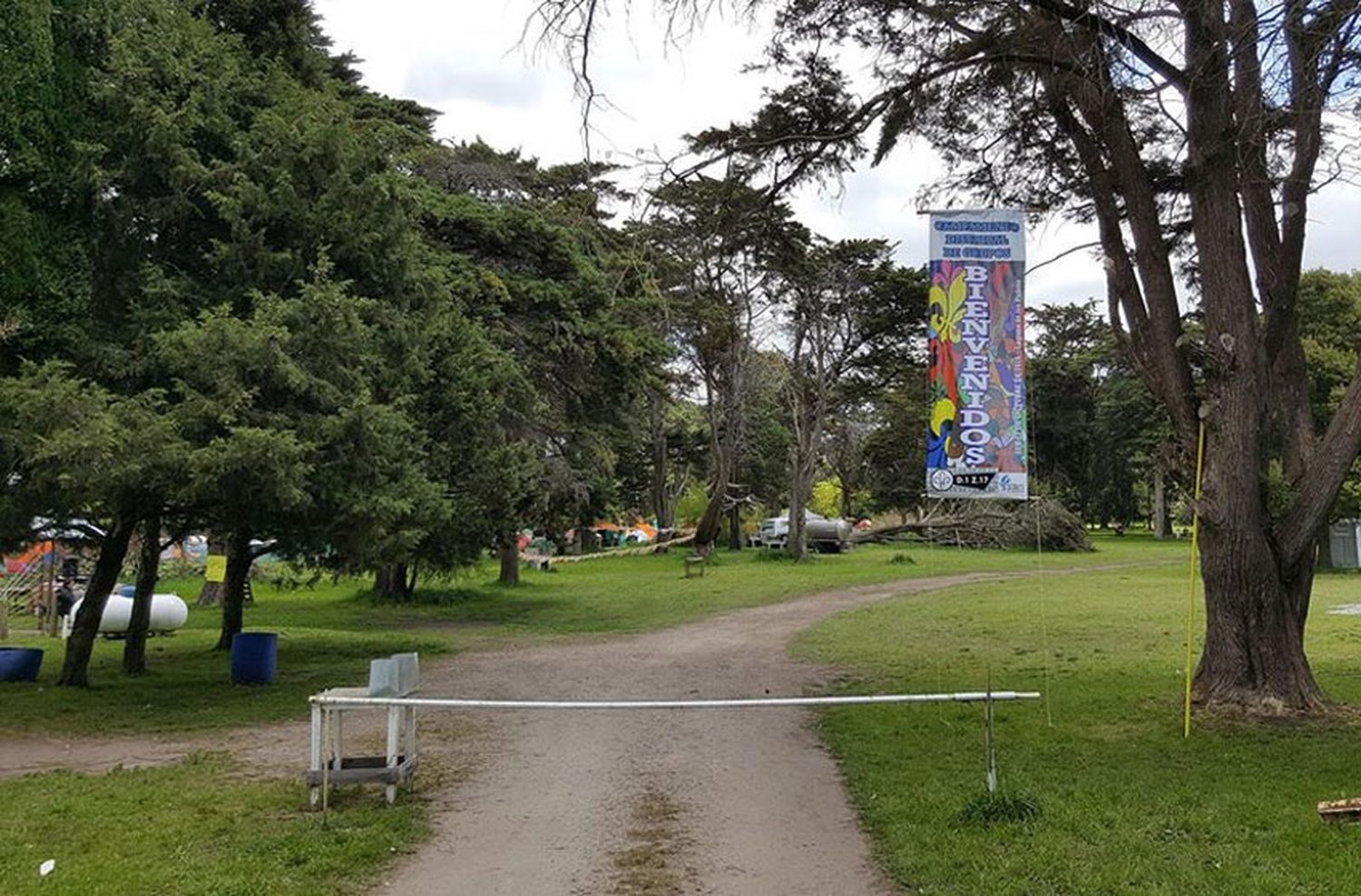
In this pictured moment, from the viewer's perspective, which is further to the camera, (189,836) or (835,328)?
(835,328)

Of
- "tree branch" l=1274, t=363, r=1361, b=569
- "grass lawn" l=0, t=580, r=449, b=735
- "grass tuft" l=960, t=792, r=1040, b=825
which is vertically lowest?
"grass lawn" l=0, t=580, r=449, b=735

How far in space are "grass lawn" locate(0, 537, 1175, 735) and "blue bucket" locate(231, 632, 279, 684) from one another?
29 centimetres

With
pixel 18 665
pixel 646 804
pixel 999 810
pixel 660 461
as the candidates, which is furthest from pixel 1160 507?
pixel 646 804

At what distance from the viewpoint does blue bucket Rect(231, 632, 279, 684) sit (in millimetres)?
13961

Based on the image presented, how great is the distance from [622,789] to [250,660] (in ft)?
26.3

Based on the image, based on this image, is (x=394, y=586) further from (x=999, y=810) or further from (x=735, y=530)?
(x=735, y=530)

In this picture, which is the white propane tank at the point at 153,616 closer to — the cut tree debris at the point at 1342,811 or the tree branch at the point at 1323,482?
the tree branch at the point at 1323,482

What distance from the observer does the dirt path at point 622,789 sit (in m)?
5.74

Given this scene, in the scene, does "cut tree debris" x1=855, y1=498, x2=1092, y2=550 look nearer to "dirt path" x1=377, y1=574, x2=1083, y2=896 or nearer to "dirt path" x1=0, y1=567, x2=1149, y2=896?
"dirt path" x1=0, y1=567, x2=1149, y2=896

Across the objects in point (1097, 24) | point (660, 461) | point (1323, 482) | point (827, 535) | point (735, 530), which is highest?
point (1097, 24)

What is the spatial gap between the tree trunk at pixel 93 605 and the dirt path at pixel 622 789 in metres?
3.48

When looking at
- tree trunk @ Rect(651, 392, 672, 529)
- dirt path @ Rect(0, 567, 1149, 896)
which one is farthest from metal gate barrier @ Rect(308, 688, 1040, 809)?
tree trunk @ Rect(651, 392, 672, 529)

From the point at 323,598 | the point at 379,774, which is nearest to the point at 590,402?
the point at 323,598

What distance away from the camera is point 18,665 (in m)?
14.1
